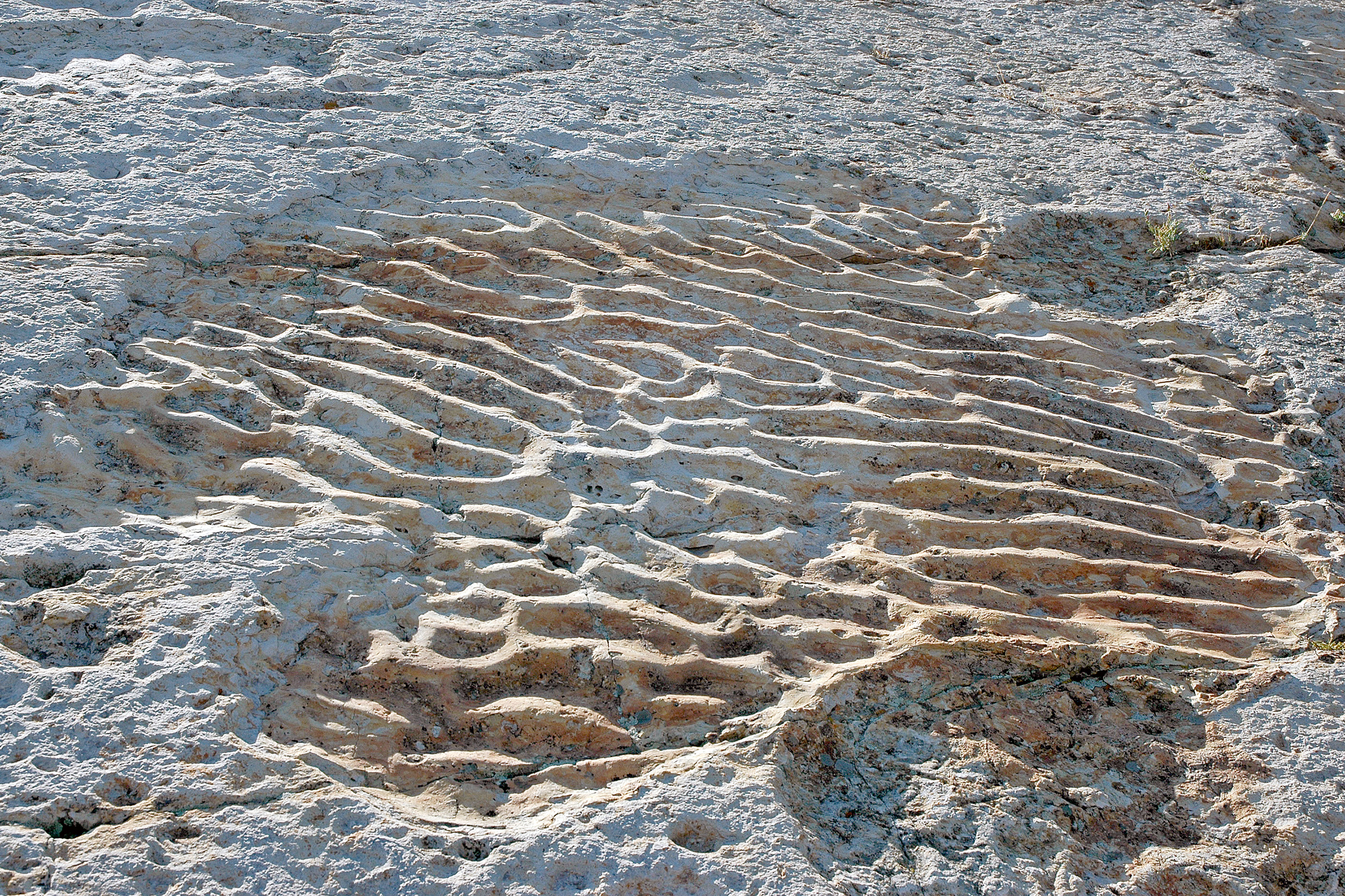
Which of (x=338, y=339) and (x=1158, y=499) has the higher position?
(x=338, y=339)

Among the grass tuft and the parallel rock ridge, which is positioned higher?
the grass tuft

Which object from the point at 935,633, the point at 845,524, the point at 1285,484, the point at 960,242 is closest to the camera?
the point at 935,633

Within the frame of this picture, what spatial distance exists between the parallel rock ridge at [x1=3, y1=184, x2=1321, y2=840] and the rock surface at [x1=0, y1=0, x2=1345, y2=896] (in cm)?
1

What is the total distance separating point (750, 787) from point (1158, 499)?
5.32ft

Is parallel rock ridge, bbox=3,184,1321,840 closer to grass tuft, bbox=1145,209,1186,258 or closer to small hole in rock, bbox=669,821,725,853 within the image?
small hole in rock, bbox=669,821,725,853

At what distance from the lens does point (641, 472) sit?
8.86 ft

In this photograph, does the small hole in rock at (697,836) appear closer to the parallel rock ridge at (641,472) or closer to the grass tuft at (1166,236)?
the parallel rock ridge at (641,472)

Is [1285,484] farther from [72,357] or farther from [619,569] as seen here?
[72,357]

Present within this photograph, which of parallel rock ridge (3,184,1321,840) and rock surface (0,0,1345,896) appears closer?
rock surface (0,0,1345,896)

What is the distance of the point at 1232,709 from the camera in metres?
2.21

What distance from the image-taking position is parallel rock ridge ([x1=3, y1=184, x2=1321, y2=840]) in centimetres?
214

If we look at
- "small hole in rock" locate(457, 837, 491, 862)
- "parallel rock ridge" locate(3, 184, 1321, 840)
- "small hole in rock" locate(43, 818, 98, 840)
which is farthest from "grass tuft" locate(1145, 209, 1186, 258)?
"small hole in rock" locate(43, 818, 98, 840)

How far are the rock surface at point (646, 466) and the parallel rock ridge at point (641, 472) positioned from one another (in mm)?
14

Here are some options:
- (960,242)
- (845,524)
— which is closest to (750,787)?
(845,524)
